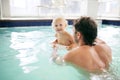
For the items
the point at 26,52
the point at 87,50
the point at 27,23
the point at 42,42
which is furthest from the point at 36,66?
the point at 27,23

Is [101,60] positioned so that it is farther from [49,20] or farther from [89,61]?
[49,20]

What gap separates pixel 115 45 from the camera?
3.96 m

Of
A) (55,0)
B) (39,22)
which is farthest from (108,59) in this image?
(55,0)

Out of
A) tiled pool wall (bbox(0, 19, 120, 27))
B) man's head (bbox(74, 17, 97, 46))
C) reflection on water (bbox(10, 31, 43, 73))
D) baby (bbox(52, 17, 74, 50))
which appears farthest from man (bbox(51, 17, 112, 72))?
tiled pool wall (bbox(0, 19, 120, 27))

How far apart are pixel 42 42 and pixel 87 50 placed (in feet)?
7.73

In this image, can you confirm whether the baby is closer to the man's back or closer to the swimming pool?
the swimming pool

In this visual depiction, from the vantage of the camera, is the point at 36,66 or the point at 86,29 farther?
the point at 36,66

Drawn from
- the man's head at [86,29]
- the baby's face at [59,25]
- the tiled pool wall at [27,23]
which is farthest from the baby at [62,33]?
the tiled pool wall at [27,23]

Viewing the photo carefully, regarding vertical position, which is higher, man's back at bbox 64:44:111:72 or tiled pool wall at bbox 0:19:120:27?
tiled pool wall at bbox 0:19:120:27

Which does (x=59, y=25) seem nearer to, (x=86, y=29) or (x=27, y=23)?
(x=86, y=29)

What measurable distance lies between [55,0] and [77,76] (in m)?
5.76

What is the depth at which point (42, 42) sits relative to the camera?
13.8 ft

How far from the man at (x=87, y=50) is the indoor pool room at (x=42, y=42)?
0.12m

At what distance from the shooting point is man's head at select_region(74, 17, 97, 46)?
1937 millimetres
